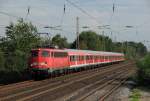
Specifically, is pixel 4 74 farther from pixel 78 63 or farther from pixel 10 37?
pixel 10 37

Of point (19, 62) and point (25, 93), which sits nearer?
point (25, 93)

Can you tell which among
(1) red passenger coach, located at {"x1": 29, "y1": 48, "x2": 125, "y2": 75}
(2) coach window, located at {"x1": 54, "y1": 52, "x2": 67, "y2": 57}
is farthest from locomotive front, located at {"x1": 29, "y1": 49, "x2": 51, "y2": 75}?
(2) coach window, located at {"x1": 54, "y1": 52, "x2": 67, "y2": 57}

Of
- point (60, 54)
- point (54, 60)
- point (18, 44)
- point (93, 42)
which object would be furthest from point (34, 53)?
point (93, 42)

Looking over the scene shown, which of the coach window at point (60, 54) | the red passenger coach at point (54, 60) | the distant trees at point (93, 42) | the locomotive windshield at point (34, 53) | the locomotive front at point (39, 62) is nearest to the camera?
the locomotive front at point (39, 62)

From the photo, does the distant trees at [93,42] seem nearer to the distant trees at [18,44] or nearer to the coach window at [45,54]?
the distant trees at [18,44]

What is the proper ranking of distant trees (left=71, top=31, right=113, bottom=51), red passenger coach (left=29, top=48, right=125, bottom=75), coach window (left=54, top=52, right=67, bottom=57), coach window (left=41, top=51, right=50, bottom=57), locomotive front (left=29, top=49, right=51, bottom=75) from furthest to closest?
distant trees (left=71, top=31, right=113, bottom=51)
coach window (left=54, top=52, right=67, bottom=57)
coach window (left=41, top=51, right=50, bottom=57)
red passenger coach (left=29, top=48, right=125, bottom=75)
locomotive front (left=29, top=49, right=51, bottom=75)

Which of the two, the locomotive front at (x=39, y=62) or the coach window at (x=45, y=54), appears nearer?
the locomotive front at (x=39, y=62)

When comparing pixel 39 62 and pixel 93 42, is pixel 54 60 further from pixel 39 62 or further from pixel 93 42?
pixel 93 42

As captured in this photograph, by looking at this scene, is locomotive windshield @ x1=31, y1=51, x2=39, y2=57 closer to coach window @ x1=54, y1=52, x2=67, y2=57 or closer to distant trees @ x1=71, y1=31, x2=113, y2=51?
coach window @ x1=54, y1=52, x2=67, y2=57

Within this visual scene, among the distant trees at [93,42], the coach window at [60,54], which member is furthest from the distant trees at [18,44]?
the distant trees at [93,42]

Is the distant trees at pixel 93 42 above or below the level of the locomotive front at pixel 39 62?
above

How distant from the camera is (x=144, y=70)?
2788 centimetres

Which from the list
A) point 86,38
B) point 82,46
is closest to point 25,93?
point 82,46

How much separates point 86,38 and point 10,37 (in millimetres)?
81719
